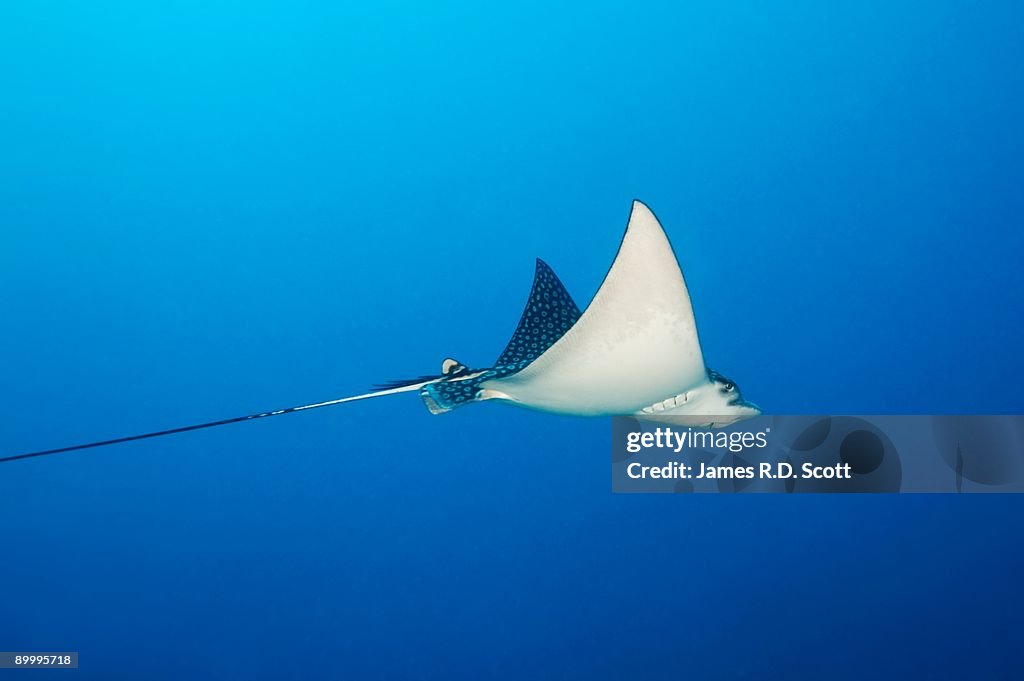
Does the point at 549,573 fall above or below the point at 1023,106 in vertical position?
below

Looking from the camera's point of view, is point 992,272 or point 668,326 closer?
point 668,326

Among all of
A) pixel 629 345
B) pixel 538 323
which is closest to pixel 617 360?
pixel 629 345

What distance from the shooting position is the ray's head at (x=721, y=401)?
271 cm

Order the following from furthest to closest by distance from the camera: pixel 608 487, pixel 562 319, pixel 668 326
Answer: pixel 608 487 → pixel 562 319 → pixel 668 326

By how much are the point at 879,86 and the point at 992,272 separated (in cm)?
157

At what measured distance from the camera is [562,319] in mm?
2945

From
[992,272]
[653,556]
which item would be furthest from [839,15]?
[653,556]

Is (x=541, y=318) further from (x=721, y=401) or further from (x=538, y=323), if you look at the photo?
(x=721, y=401)

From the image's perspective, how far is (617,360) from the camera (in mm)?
2635

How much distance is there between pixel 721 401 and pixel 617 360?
1.62 ft

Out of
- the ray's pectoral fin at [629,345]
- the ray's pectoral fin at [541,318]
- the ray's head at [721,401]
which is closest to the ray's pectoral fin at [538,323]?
the ray's pectoral fin at [541,318]

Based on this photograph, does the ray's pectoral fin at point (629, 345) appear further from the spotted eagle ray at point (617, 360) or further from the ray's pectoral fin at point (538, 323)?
the ray's pectoral fin at point (538, 323)

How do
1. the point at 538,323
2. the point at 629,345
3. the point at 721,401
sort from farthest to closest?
the point at 538,323 < the point at 721,401 < the point at 629,345

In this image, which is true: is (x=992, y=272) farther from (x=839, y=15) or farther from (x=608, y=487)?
(x=608, y=487)
